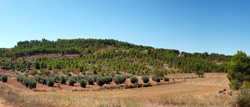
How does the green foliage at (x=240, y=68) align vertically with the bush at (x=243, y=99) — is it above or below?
above

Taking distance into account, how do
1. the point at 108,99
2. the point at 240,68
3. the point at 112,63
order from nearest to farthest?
the point at 108,99
the point at 240,68
the point at 112,63

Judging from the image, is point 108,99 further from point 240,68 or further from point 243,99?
point 240,68

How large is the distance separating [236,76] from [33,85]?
1930 inches

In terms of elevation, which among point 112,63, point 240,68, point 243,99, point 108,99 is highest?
point 240,68

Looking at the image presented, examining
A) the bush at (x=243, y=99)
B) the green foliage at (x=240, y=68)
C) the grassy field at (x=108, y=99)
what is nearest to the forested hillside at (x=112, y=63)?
the green foliage at (x=240, y=68)

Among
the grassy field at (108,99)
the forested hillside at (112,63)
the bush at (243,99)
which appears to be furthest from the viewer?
the forested hillside at (112,63)

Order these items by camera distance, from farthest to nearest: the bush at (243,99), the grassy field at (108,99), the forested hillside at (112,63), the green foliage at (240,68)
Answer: the forested hillside at (112,63), the green foliage at (240,68), the bush at (243,99), the grassy field at (108,99)

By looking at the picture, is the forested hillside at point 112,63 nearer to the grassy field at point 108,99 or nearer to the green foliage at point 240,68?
the green foliage at point 240,68

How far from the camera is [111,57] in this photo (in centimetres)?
15375

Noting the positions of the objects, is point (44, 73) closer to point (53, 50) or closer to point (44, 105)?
point (44, 105)

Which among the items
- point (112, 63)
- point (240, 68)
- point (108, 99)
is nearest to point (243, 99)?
point (108, 99)

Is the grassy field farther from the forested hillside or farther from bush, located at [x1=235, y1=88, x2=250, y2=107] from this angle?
the forested hillside

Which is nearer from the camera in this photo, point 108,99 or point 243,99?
point 243,99

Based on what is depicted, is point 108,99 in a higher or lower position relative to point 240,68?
lower
